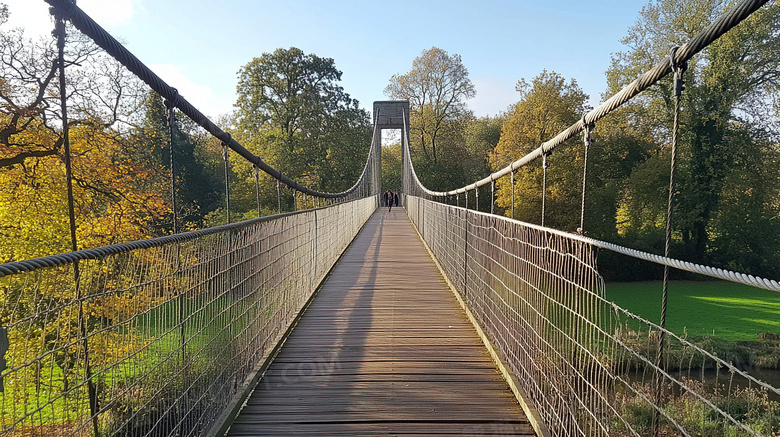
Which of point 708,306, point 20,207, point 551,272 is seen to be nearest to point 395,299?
point 551,272

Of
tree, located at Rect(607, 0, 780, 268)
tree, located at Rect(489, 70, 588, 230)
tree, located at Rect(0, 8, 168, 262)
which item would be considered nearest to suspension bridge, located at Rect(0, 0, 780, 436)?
tree, located at Rect(0, 8, 168, 262)

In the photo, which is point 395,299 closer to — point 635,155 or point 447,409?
point 447,409

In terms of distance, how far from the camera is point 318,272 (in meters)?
5.30

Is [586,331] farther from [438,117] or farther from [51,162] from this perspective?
[438,117]

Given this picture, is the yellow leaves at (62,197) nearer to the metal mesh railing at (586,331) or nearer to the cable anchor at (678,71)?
the metal mesh railing at (586,331)

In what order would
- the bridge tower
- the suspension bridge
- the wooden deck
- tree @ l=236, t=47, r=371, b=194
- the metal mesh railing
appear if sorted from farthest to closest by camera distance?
the bridge tower → tree @ l=236, t=47, r=371, b=194 → the wooden deck → the suspension bridge → the metal mesh railing

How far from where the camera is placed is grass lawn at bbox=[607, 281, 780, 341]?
47.2ft

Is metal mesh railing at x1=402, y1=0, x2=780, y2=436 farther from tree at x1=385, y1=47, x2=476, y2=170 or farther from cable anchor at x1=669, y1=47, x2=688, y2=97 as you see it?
tree at x1=385, y1=47, x2=476, y2=170

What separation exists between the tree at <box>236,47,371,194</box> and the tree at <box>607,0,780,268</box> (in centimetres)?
1226

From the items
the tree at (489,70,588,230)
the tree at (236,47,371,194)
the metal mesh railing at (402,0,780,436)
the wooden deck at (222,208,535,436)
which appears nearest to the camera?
the metal mesh railing at (402,0,780,436)

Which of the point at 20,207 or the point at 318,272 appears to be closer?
the point at 318,272

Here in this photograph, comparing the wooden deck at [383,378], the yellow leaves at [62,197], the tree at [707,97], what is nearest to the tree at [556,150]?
the tree at [707,97]

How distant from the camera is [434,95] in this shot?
2984cm

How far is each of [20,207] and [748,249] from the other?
68.2ft
